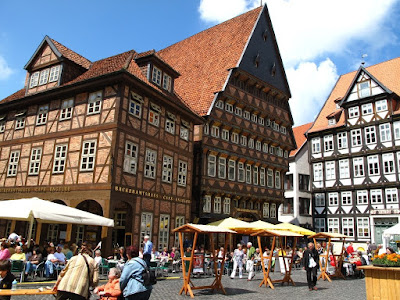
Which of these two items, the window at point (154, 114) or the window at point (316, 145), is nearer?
the window at point (154, 114)

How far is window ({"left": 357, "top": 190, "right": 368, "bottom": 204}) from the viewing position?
112 ft

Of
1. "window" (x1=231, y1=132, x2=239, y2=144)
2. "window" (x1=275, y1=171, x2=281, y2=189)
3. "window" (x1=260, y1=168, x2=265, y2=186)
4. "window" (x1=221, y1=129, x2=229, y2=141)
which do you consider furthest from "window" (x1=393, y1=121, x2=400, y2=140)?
"window" (x1=221, y1=129, x2=229, y2=141)

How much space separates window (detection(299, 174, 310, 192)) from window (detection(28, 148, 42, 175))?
25.6 meters

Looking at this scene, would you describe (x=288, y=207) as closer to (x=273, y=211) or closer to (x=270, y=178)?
(x=273, y=211)

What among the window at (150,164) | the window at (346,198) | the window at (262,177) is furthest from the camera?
the window at (346,198)

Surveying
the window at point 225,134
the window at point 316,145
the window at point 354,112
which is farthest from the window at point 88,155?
the window at point 354,112

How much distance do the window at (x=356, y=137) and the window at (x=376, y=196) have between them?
183 inches

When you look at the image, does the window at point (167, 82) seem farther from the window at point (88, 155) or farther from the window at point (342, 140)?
the window at point (342, 140)

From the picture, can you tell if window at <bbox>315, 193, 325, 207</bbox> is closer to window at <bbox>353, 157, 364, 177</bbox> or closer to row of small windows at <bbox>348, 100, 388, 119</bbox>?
window at <bbox>353, 157, 364, 177</bbox>

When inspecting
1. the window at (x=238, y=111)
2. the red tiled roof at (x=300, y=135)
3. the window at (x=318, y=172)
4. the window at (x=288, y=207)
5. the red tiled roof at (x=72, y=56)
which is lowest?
the window at (x=288, y=207)

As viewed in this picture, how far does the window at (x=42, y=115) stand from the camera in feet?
69.1

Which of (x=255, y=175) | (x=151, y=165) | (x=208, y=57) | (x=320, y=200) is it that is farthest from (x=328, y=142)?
(x=151, y=165)

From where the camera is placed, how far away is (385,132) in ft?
110

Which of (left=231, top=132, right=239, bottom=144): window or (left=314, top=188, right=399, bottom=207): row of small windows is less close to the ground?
(left=231, top=132, right=239, bottom=144): window
